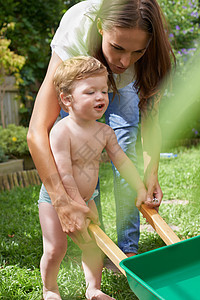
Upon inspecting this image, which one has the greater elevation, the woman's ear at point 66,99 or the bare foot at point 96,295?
the woman's ear at point 66,99

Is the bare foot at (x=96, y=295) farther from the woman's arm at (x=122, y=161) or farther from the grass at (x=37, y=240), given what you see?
the woman's arm at (x=122, y=161)

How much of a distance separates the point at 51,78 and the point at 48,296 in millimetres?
976

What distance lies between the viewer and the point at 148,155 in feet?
5.61

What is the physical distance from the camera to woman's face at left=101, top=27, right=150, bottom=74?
4.31 feet

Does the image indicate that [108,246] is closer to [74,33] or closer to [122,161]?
[122,161]

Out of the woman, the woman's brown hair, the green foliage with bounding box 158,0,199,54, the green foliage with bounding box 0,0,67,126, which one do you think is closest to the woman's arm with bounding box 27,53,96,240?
the woman

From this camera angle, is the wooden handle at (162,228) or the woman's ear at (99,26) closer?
the wooden handle at (162,228)

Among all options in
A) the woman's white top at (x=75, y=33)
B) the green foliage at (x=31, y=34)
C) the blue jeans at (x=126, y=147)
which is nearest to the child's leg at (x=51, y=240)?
the blue jeans at (x=126, y=147)

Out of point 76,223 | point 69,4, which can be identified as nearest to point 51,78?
point 76,223

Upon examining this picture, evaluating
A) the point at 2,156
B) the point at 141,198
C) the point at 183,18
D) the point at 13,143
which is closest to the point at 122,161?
the point at 141,198

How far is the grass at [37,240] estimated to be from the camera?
5.52 feet

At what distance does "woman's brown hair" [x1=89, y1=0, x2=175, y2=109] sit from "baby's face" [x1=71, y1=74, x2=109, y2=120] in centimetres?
24

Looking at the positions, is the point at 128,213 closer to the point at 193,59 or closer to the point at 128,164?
the point at 128,164

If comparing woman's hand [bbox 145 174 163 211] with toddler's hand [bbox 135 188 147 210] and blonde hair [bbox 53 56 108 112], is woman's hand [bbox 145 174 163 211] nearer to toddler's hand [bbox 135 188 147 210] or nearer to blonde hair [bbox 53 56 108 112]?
toddler's hand [bbox 135 188 147 210]
